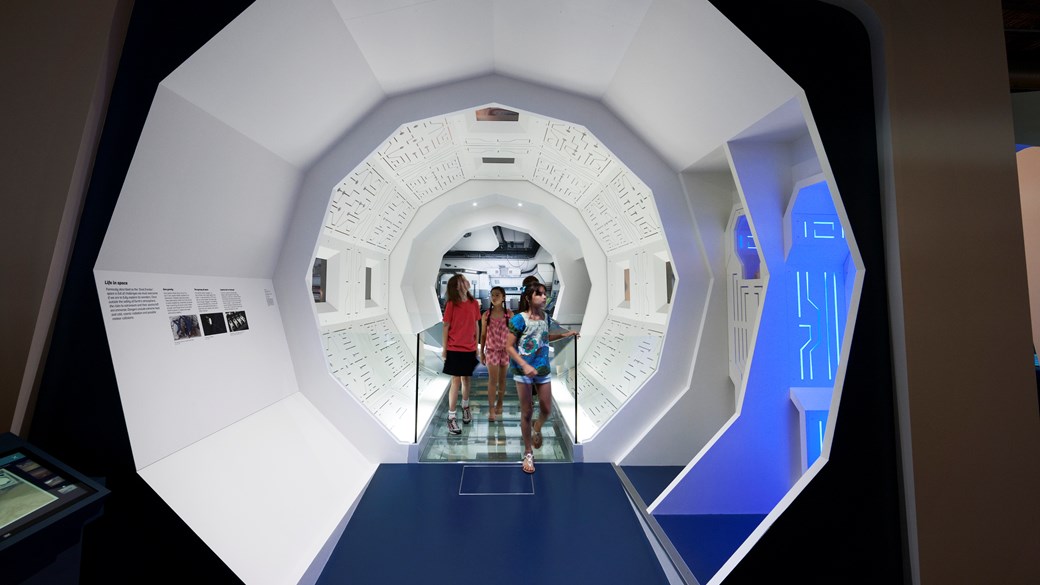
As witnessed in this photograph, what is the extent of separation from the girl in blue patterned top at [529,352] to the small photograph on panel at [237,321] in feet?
6.72

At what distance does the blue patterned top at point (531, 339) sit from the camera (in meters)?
3.72

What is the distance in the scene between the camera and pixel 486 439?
447 centimetres

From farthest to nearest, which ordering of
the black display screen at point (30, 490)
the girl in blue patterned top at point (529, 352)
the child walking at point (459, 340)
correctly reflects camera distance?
the child walking at point (459, 340) < the girl in blue patterned top at point (529, 352) < the black display screen at point (30, 490)

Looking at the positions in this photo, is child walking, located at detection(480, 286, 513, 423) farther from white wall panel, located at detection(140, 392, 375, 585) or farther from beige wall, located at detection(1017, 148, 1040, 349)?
beige wall, located at detection(1017, 148, 1040, 349)

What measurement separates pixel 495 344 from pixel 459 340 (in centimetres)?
41

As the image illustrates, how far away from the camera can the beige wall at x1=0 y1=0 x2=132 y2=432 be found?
5.56ft

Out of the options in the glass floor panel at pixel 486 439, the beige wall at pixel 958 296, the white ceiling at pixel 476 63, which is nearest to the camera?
the beige wall at pixel 958 296

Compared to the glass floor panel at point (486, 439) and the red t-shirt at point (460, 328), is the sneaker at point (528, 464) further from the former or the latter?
the red t-shirt at point (460, 328)

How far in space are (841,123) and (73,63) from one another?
3.39 metres

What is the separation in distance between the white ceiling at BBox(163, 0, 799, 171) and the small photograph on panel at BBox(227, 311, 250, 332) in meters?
1.23

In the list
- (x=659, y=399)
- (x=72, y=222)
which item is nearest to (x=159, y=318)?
(x=72, y=222)

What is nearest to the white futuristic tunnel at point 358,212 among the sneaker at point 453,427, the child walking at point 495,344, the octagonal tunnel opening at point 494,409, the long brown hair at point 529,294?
the octagonal tunnel opening at point 494,409

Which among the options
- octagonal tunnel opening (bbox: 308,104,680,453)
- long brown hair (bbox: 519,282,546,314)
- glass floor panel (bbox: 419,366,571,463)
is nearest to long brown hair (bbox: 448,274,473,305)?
octagonal tunnel opening (bbox: 308,104,680,453)

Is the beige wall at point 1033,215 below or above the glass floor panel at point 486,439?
above
